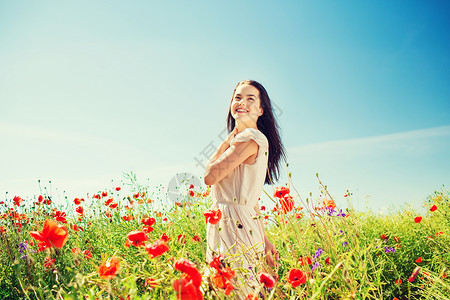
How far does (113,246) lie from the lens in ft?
10.1

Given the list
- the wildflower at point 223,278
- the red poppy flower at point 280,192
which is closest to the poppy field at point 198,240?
the red poppy flower at point 280,192

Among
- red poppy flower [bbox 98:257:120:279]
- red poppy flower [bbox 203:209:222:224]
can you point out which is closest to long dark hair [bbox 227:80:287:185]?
red poppy flower [bbox 203:209:222:224]

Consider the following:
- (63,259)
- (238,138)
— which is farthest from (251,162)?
(63,259)

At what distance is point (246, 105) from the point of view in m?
2.49

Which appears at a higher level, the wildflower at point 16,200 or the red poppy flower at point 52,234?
the red poppy flower at point 52,234

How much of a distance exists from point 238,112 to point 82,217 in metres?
2.72

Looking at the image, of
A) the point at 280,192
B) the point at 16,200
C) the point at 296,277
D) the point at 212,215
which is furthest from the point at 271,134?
the point at 16,200

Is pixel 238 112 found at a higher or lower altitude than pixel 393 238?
higher

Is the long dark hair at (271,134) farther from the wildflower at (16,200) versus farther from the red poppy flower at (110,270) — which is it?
the wildflower at (16,200)

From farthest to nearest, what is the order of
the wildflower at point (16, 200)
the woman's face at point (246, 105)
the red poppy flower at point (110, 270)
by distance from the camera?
the wildflower at point (16, 200)
the woman's face at point (246, 105)
the red poppy flower at point (110, 270)

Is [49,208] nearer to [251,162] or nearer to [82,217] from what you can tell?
[82,217]

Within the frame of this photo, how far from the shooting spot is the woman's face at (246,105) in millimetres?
2428

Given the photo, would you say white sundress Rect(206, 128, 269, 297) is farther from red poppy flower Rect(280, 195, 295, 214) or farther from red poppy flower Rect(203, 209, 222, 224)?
red poppy flower Rect(203, 209, 222, 224)

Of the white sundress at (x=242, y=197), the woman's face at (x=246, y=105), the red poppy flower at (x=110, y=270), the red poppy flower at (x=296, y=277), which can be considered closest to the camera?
the red poppy flower at (x=110, y=270)
